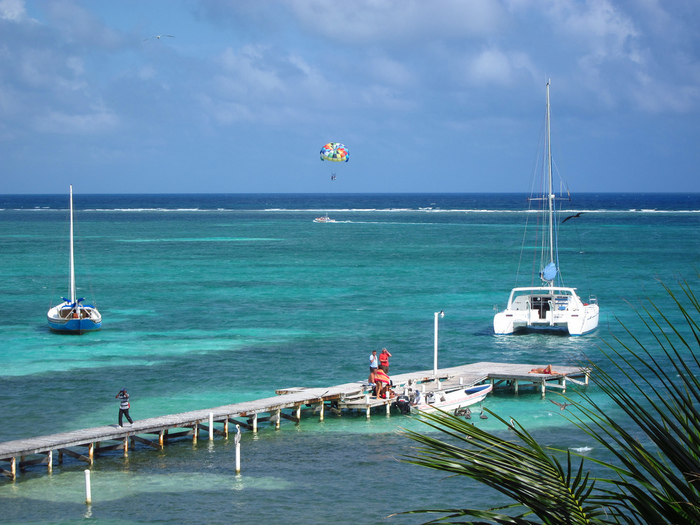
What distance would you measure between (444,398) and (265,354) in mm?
11194

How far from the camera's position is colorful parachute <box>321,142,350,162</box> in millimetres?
72188

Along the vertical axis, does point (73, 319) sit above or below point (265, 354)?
above

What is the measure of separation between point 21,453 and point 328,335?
20.1 meters

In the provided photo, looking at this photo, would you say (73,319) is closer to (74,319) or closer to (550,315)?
(74,319)

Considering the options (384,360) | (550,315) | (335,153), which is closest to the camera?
(384,360)

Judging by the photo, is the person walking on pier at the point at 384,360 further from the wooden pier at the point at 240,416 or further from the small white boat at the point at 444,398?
the small white boat at the point at 444,398

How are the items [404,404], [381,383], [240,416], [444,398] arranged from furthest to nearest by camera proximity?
[381,383], [444,398], [404,404], [240,416]

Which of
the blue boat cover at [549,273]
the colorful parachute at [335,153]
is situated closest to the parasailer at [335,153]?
the colorful parachute at [335,153]

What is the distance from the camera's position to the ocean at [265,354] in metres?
18.3

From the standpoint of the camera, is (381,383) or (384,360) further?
(384,360)

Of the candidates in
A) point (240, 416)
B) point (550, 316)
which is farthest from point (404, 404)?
point (550, 316)

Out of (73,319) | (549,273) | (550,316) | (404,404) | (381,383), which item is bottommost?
(404,404)

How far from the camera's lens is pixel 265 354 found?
111ft

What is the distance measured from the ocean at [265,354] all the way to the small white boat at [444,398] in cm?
60
